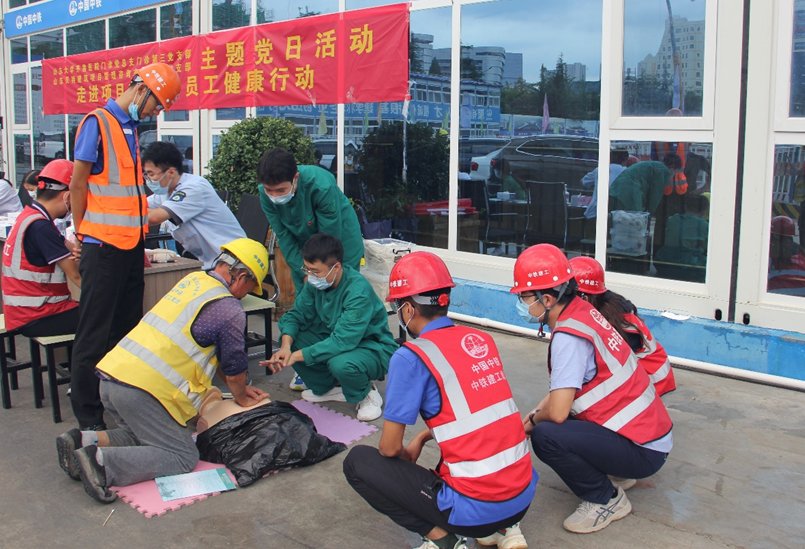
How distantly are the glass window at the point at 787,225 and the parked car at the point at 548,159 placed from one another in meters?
1.34

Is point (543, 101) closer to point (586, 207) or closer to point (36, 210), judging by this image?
point (586, 207)

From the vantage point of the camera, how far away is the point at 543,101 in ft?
20.7

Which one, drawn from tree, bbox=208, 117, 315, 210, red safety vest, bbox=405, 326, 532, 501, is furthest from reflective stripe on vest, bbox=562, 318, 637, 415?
tree, bbox=208, 117, 315, 210

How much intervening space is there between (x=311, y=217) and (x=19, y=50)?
10.7 meters

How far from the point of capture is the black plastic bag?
3.85 metres

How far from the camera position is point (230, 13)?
29.9ft

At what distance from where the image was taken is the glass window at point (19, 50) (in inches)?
519

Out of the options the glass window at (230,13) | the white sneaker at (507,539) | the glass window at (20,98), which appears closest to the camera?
the white sneaker at (507,539)

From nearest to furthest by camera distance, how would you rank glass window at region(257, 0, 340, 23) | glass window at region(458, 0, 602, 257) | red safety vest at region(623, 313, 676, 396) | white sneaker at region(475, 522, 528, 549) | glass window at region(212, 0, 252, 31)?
white sneaker at region(475, 522, 528, 549)
red safety vest at region(623, 313, 676, 396)
glass window at region(458, 0, 602, 257)
glass window at region(257, 0, 340, 23)
glass window at region(212, 0, 252, 31)

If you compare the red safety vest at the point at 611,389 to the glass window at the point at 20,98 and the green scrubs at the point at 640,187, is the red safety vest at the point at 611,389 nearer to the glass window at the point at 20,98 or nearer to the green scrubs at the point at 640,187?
the green scrubs at the point at 640,187

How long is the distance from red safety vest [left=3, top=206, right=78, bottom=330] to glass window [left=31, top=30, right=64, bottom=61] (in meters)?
8.57

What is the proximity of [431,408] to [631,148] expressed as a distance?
3619 millimetres

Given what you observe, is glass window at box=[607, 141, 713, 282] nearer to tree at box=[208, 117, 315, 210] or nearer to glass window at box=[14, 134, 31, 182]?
tree at box=[208, 117, 315, 210]

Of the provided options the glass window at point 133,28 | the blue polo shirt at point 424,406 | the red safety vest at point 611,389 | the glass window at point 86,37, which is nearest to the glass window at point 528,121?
the red safety vest at point 611,389
